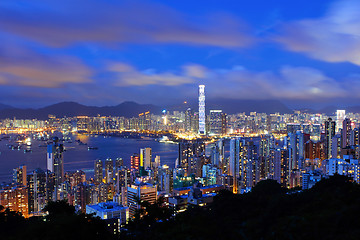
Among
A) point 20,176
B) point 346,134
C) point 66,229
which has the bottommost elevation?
point 20,176

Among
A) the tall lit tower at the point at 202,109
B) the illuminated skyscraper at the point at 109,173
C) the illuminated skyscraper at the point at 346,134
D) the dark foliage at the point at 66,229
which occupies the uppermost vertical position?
the tall lit tower at the point at 202,109

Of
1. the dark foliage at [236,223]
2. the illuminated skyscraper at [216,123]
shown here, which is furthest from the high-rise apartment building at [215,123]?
the dark foliage at [236,223]

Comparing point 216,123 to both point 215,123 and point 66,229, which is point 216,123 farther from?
point 66,229

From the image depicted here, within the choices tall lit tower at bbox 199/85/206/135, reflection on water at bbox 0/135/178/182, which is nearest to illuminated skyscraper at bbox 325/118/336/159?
reflection on water at bbox 0/135/178/182

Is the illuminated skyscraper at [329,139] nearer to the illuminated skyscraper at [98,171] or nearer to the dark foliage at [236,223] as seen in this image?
the illuminated skyscraper at [98,171]

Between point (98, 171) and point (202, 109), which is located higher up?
point (202, 109)

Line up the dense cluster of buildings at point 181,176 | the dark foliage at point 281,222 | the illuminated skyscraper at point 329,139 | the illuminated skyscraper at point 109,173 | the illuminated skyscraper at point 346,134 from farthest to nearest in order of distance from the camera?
the illuminated skyscraper at point 329,139 → the illuminated skyscraper at point 346,134 → the illuminated skyscraper at point 109,173 → the dense cluster of buildings at point 181,176 → the dark foliage at point 281,222

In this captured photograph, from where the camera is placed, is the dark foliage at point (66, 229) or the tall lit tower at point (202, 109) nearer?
the dark foliage at point (66, 229)

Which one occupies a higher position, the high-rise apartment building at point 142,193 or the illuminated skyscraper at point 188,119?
the illuminated skyscraper at point 188,119

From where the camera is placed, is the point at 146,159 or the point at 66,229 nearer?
the point at 66,229

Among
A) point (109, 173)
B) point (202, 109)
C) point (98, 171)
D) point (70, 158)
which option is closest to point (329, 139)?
point (109, 173)

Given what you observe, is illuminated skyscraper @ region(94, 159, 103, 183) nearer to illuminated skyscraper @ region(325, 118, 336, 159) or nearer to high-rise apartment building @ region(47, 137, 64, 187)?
high-rise apartment building @ region(47, 137, 64, 187)

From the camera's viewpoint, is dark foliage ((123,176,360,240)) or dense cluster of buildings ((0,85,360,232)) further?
dense cluster of buildings ((0,85,360,232))
